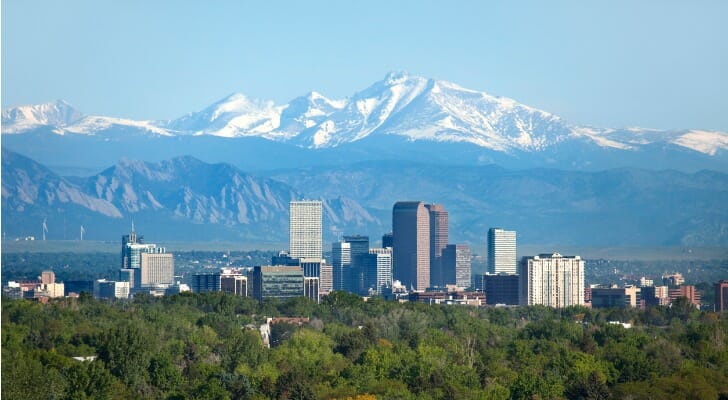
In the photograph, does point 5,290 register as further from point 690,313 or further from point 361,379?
point 361,379

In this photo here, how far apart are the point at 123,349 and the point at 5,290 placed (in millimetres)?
119099

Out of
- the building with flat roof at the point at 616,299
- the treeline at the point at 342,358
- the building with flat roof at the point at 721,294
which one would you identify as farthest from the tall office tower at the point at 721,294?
the treeline at the point at 342,358

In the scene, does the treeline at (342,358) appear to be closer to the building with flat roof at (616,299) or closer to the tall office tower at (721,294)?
the tall office tower at (721,294)

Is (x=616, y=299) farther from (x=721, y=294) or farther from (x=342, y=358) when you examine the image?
(x=342, y=358)

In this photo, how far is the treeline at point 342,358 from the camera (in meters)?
61.3

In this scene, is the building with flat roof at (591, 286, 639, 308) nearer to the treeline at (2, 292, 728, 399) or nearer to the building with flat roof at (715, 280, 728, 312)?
the building with flat roof at (715, 280, 728, 312)

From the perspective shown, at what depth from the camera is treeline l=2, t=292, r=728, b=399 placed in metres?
61.3

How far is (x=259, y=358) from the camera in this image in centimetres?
7956

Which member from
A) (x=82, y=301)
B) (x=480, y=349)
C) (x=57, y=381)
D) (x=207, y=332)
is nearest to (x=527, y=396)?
(x=57, y=381)

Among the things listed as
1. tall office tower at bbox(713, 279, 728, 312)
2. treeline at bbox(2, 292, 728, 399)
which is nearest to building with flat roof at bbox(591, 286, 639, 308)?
tall office tower at bbox(713, 279, 728, 312)

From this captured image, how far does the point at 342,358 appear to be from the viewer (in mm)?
81125

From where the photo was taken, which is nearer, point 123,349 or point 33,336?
point 123,349

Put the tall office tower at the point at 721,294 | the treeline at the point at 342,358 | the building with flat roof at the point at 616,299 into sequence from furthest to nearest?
the building with flat roof at the point at 616,299
the tall office tower at the point at 721,294
the treeline at the point at 342,358

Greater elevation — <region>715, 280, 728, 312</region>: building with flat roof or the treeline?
<region>715, 280, 728, 312</region>: building with flat roof
